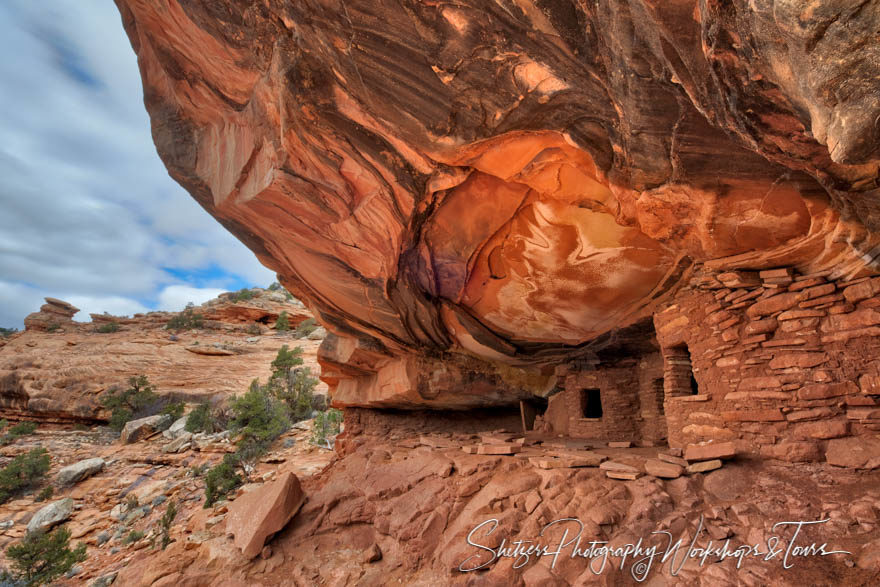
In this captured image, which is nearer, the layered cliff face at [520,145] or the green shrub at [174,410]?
the layered cliff face at [520,145]

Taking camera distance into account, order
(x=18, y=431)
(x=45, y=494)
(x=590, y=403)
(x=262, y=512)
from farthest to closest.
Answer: (x=18, y=431)
(x=45, y=494)
(x=590, y=403)
(x=262, y=512)

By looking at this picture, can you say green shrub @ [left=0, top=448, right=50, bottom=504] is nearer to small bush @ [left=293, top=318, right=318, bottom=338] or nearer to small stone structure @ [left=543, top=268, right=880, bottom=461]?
small bush @ [left=293, top=318, right=318, bottom=338]

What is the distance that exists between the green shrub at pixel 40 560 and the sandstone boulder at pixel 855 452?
8545 mm

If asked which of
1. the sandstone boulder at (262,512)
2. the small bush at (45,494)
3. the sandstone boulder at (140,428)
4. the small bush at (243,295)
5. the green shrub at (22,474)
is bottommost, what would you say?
the small bush at (45,494)

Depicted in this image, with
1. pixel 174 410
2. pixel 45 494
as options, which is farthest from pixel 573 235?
pixel 174 410

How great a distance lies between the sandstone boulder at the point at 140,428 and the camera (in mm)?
11859

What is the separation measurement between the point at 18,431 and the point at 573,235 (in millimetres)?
16656

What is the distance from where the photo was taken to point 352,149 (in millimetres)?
3518

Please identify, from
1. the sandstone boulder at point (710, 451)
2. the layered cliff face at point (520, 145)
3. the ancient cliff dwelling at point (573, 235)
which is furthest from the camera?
the sandstone boulder at point (710, 451)

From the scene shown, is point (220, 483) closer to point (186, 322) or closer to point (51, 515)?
point (51, 515)

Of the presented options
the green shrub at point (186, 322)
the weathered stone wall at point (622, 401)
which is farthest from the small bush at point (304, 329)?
the weathered stone wall at point (622, 401)

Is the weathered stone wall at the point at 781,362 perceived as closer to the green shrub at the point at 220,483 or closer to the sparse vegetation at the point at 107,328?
the green shrub at the point at 220,483

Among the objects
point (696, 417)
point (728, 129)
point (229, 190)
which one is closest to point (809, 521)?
point (696, 417)

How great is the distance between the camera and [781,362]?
9.96ft
